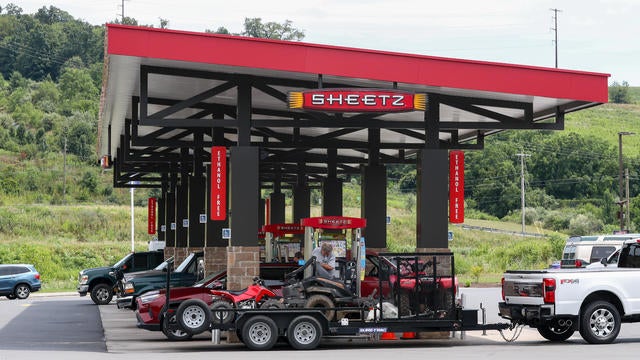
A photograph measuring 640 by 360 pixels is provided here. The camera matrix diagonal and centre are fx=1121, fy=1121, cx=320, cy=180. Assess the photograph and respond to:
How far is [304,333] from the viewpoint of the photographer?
20734 mm

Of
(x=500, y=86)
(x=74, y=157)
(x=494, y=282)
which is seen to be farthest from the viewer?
(x=74, y=157)

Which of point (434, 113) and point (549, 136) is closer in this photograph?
point (434, 113)

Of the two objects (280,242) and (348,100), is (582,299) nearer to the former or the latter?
(348,100)

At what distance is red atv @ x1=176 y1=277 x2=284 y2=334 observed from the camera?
20797 mm

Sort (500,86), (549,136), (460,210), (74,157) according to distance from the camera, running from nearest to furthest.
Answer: (500,86)
(460,210)
(74,157)
(549,136)

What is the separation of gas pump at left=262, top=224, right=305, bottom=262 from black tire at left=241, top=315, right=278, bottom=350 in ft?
52.9

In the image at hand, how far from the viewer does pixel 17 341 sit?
23.5 m

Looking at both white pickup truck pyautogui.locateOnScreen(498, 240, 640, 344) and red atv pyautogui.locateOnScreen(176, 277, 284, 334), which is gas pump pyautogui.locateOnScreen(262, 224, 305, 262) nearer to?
red atv pyautogui.locateOnScreen(176, 277, 284, 334)

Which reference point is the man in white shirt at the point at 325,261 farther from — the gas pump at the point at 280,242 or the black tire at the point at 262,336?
the gas pump at the point at 280,242

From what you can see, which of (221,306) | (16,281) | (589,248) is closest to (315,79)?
(221,306)

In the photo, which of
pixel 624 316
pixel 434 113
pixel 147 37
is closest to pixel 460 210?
pixel 434 113

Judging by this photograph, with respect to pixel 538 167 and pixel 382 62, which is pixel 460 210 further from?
pixel 538 167

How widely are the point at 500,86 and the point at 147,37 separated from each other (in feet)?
25.4

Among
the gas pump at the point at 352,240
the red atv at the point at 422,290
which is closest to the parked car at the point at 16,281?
the gas pump at the point at 352,240
